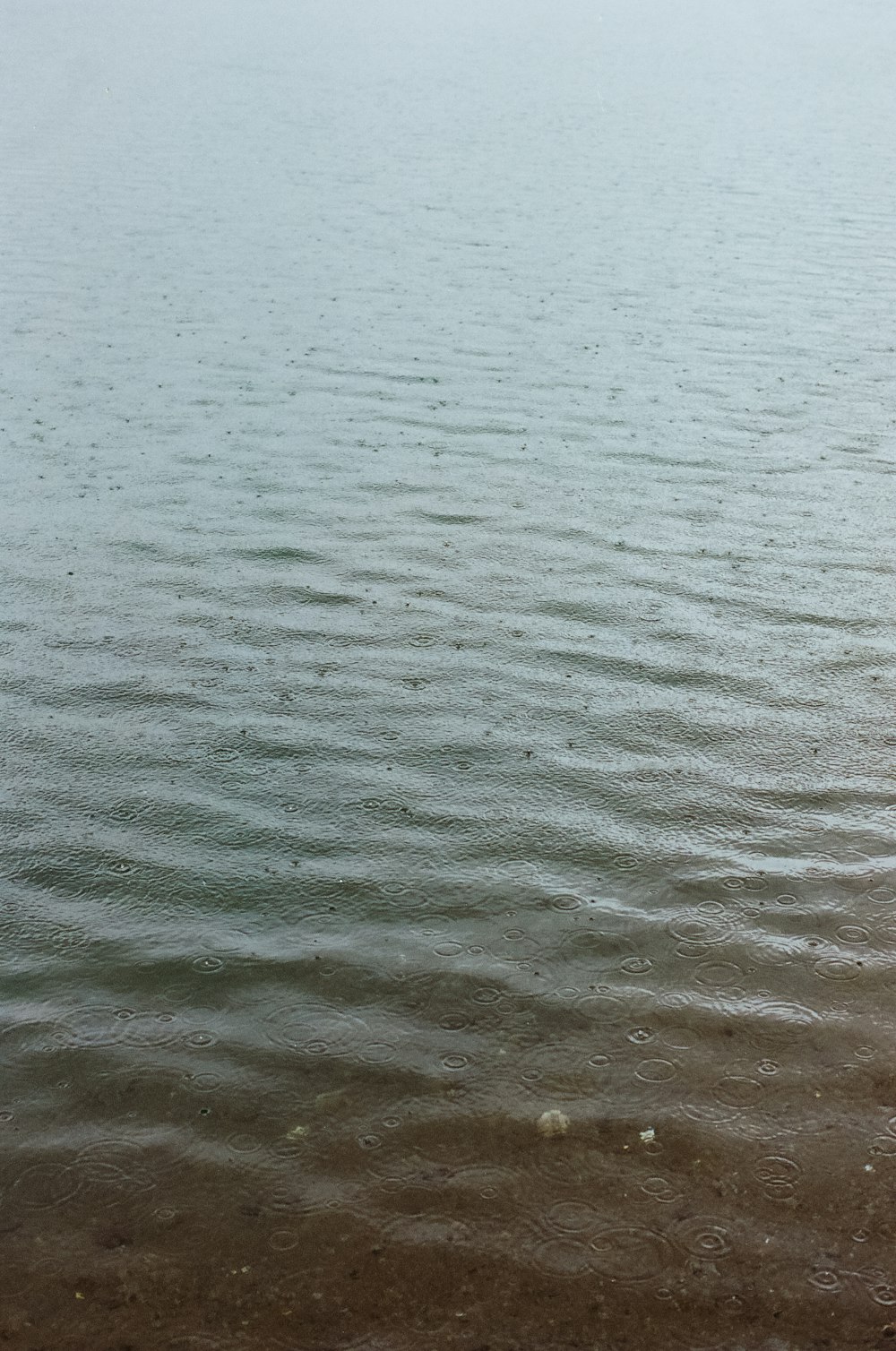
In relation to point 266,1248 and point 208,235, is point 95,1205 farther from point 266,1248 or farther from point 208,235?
point 208,235

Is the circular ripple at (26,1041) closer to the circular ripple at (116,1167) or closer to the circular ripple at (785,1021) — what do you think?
the circular ripple at (116,1167)

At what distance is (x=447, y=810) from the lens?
5.28m

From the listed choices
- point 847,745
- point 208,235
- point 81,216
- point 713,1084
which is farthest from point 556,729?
point 81,216

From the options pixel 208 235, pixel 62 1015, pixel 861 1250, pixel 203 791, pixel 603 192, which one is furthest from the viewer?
pixel 603 192

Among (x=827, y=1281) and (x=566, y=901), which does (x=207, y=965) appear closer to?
(x=566, y=901)

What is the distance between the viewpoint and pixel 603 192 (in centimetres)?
1769

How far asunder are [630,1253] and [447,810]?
2174 mm

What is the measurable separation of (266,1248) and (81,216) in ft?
48.5

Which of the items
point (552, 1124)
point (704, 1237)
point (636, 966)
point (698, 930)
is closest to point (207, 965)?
point (552, 1124)

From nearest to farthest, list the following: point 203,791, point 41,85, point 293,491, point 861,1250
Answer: point 861,1250 < point 203,791 < point 293,491 < point 41,85

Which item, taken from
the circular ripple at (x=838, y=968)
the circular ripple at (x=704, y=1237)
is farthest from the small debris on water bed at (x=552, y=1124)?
the circular ripple at (x=838, y=968)

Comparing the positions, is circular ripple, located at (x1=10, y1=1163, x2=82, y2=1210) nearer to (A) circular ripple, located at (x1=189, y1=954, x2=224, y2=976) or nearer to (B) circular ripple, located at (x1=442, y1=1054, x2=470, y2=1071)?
(A) circular ripple, located at (x1=189, y1=954, x2=224, y2=976)

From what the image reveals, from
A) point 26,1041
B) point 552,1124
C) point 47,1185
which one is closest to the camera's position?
point 47,1185

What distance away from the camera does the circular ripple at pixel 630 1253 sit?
3.33m
